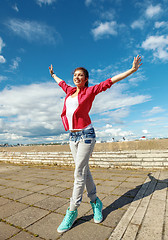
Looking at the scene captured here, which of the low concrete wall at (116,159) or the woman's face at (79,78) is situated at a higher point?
the woman's face at (79,78)

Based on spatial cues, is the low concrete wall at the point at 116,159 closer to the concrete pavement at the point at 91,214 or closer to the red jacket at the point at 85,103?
the concrete pavement at the point at 91,214

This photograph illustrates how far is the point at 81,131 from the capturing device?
193cm

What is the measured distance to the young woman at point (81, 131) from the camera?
1888 millimetres

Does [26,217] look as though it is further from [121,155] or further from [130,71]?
[121,155]

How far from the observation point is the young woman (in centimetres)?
189

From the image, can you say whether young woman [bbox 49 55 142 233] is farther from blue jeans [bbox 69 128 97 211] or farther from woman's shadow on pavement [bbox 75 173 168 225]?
woman's shadow on pavement [bbox 75 173 168 225]

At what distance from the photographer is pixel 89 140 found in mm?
1902

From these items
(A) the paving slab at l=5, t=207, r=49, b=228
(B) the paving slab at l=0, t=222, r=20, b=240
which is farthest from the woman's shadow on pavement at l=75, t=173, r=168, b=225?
(B) the paving slab at l=0, t=222, r=20, b=240

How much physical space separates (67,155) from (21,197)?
3.56 meters

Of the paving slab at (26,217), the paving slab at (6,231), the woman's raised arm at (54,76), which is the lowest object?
the paving slab at (6,231)

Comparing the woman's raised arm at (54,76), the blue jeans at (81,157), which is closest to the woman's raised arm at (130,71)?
the blue jeans at (81,157)

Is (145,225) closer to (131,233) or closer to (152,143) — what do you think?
(131,233)

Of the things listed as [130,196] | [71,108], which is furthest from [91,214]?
[71,108]

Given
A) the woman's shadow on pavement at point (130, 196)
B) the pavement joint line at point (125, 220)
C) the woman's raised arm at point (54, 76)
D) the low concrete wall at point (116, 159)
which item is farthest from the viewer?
the low concrete wall at point (116, 159)
